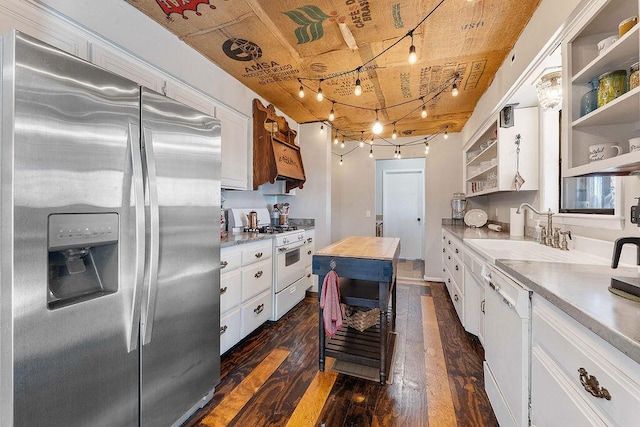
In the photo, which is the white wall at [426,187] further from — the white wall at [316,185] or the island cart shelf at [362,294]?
the island cart shelf at [362,294]

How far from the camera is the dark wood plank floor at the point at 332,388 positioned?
1600 millimetres

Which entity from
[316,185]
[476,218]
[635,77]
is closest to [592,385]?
[635,77]

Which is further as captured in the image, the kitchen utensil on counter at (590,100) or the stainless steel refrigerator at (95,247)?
the kitchen utensil on counter at (590,100)

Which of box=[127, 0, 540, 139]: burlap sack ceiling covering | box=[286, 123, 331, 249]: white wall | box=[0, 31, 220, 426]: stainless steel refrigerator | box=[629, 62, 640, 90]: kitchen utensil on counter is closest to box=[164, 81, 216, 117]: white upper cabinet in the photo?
box=[127, 0, 540, 139]: burlap sack ceiling covering

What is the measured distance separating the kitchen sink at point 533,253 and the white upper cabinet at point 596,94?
1.69 ft

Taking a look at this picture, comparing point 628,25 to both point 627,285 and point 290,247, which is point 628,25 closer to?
point 627,285

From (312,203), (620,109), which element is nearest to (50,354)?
(620,109)

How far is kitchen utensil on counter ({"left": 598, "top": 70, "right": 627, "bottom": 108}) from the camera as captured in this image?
117 cm

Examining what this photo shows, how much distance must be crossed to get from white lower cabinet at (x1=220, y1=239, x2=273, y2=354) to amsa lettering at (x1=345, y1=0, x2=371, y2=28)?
1.87 m

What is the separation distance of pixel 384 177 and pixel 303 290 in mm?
3834

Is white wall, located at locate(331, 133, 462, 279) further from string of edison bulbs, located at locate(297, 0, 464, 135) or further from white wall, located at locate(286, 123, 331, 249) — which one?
string of edison bulbs, located at locate(297, 0, 464, 135)

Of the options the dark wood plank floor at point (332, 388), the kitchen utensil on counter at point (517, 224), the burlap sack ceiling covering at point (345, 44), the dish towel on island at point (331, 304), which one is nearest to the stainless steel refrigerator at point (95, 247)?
the dark wood plank floor at point (332, 388)

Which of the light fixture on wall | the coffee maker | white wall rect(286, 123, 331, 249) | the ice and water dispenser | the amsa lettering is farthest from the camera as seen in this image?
the coffee maker

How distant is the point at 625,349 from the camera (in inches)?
24.9
